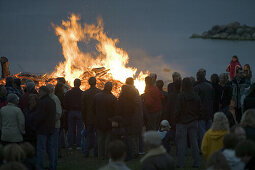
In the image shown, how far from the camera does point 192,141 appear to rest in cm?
1073

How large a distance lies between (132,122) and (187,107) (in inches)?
64.1

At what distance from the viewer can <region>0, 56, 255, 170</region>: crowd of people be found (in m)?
6.92

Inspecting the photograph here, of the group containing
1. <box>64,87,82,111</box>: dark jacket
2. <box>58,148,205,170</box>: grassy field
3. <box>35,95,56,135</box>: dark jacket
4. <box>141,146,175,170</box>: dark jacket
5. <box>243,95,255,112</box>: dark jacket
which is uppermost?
<box>64,87,82,111</box>: dark jacket

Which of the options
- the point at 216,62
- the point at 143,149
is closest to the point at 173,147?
the point at 143,149

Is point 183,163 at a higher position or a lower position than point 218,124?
lower

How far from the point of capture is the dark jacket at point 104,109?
11773mm

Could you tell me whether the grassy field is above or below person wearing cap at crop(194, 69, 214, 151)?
below

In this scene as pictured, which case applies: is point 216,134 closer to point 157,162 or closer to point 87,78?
point 157,162

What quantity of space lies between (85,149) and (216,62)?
3092 cm

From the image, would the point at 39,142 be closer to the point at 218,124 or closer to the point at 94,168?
the point at 94,168

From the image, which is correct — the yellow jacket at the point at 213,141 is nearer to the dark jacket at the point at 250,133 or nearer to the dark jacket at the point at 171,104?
the dark jacket at the point at 250,133

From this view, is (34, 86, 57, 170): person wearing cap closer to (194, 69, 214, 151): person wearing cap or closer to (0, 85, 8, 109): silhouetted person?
(0, 85, 8, 109): silhouetted person

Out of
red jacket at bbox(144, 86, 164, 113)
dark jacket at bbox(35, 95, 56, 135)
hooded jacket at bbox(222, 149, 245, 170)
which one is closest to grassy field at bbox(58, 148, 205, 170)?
red jacket at bbox(144, 86, 164, 113)

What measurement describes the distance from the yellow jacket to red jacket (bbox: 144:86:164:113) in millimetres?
4281
